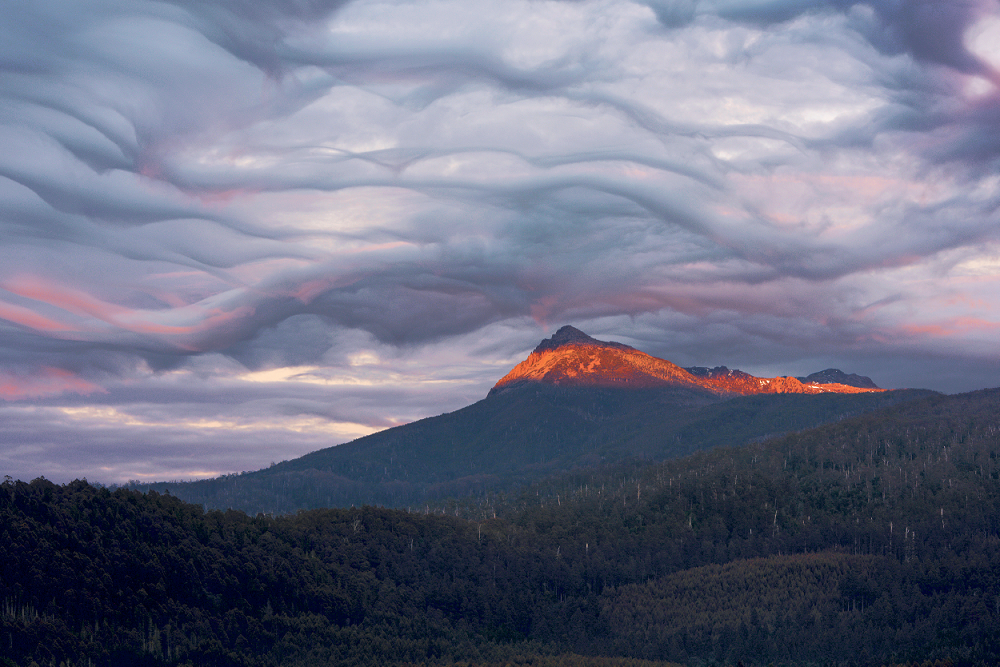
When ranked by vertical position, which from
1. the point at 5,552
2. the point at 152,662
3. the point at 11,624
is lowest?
the point at 152,662

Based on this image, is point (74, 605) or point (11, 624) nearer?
point (11, 624)

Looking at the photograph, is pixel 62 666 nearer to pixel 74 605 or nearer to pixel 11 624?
pixel 11 624

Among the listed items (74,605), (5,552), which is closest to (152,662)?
(74,605)

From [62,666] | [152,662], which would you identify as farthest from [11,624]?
[152,662]

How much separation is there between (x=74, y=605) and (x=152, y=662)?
21634 mm

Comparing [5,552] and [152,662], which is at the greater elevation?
[5,552]

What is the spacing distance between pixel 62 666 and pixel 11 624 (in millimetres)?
15398

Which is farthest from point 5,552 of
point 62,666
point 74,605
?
point 62,666

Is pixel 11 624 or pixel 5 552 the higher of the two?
pixel 5 552

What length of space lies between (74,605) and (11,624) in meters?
20.0

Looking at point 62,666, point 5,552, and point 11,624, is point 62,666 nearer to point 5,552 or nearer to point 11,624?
point 11,624

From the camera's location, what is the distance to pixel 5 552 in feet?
652

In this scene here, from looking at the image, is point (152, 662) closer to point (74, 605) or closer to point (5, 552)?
point (74, 605)

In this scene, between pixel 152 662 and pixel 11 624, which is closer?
pixel 11 624
